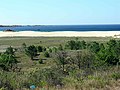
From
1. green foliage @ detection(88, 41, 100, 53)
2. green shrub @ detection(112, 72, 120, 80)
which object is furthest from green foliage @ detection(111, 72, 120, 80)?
green foliage @ detection(88, 41, 100, 53)

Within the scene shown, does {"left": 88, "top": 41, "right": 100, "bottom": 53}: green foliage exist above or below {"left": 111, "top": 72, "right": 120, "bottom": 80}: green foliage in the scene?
below

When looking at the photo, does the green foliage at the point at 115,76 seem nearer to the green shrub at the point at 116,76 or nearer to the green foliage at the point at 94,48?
the green shrub at the point at 116,76

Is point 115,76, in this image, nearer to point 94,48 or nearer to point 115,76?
point 115,76

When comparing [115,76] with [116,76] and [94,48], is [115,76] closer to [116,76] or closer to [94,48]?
[116,76]

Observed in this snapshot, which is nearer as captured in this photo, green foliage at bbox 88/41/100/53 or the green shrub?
the green shrub

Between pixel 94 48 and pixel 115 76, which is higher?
pixel 115 76

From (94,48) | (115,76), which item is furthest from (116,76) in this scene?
(94,48)

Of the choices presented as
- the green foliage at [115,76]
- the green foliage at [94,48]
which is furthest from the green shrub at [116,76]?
the green foliage at [94,48]

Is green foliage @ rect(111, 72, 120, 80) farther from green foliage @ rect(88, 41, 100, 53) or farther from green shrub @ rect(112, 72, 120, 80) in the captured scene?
green foliage @ rect(88, 41, 100, 53)

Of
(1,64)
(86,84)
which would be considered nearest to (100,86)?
(86,84)

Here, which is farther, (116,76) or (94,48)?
(94,48)

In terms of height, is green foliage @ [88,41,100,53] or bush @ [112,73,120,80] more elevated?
bush @ [112,73,120,80]

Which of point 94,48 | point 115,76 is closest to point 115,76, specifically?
point 115,76

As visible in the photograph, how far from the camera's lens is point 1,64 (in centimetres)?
2344
